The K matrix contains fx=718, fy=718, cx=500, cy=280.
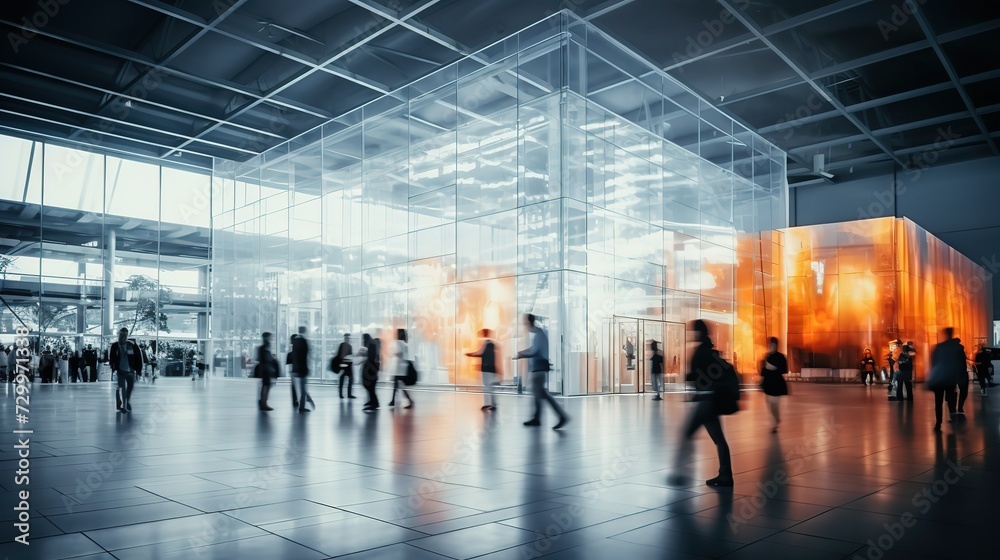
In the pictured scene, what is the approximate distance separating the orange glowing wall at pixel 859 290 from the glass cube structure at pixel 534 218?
10.8 ft

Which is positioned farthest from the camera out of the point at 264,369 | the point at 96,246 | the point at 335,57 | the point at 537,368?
the point at 96,246

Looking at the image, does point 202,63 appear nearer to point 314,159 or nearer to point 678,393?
point 314,159

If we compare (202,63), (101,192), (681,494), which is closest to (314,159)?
(202,63)

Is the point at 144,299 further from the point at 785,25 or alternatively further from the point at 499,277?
the point at 785,25

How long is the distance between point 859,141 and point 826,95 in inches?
345

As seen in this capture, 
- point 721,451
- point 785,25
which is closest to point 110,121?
point 785,25

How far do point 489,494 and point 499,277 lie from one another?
1655 centimetres

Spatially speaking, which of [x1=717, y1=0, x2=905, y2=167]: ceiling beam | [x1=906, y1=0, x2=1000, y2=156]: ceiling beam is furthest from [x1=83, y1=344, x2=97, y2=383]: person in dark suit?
[x1=906, y1=0, x2=1000, y2=156]: ceiling beam

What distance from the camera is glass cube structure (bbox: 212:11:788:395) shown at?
20859mm

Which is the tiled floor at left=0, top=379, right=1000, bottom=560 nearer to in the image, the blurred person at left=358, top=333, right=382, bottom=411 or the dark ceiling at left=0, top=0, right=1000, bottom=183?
the blurred person at left=358, top=333, right=382, bottom=411

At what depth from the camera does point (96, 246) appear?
34.0 m

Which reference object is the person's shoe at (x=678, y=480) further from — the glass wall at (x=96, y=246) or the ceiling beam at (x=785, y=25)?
the glass wall at (x=96, y=246)

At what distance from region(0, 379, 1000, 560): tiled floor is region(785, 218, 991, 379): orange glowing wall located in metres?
23.4

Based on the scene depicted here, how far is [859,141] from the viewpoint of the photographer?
33375mm
